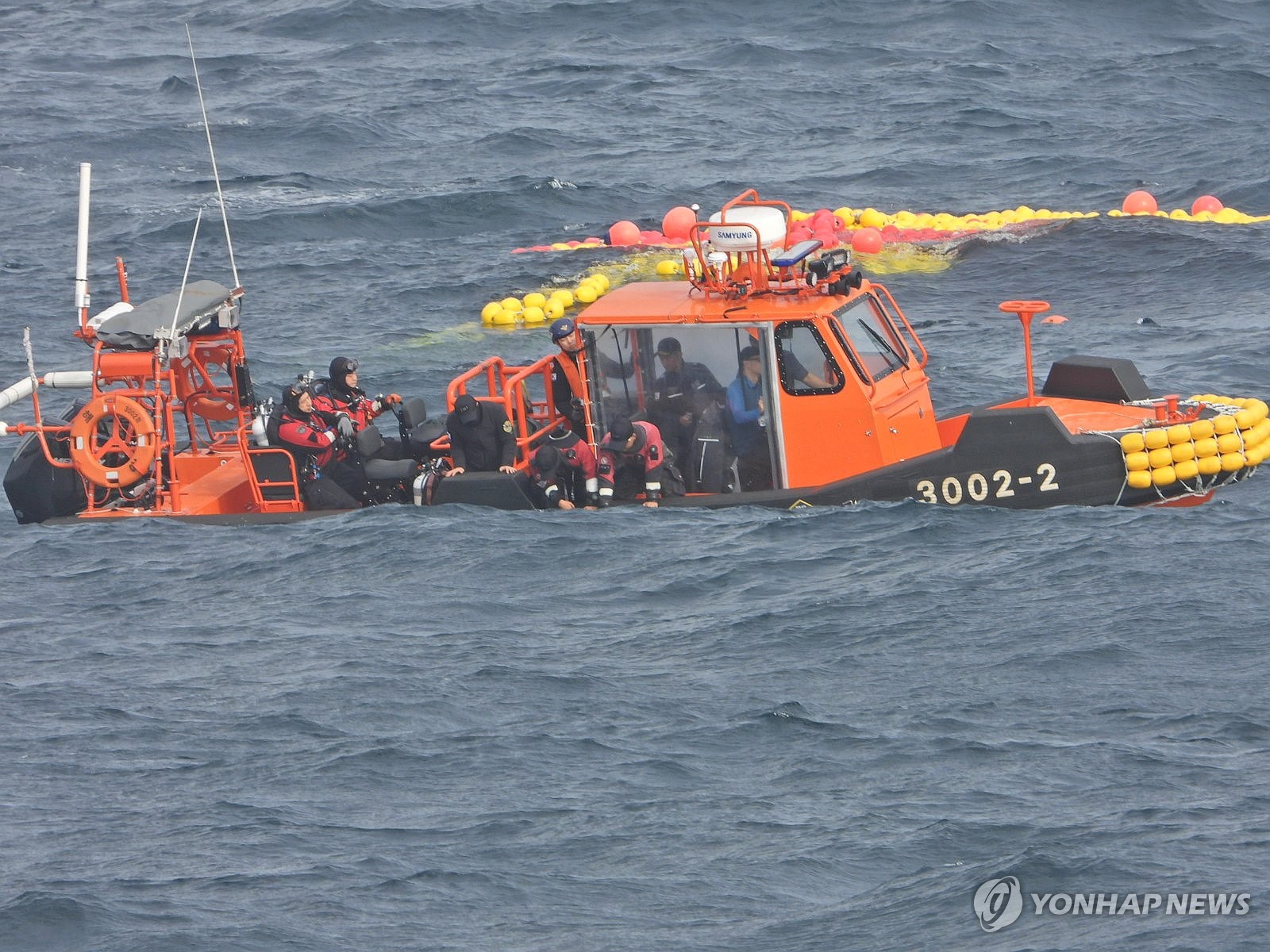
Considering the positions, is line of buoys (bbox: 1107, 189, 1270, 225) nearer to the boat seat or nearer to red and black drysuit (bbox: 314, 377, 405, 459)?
red and black drysuit (bbox: 314, 377, 405, 459)

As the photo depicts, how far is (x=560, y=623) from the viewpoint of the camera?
1081 centimetres

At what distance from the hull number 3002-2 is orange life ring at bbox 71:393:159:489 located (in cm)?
559

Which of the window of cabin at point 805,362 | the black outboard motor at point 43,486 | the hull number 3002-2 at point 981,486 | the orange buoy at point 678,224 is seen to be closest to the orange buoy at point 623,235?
the orange buoy at point 678,224

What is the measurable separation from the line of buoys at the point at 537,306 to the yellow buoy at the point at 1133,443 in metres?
8.81

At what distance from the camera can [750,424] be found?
39.2 feet

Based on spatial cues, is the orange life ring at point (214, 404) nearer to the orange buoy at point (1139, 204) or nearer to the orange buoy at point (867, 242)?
the orange buoy at point (867, 242)

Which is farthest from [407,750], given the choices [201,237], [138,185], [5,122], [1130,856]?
[5,122]

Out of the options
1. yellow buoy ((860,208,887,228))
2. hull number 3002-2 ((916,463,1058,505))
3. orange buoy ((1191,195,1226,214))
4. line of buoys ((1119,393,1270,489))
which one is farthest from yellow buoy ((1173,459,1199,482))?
orange buoy ((1191,195,1226,214))

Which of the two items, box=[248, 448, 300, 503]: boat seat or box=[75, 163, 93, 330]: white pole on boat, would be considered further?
box=[75, 163, 93, 330]: white pole on boat

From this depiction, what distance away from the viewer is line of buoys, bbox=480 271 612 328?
19125mm

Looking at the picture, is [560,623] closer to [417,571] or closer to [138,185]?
[417,571]

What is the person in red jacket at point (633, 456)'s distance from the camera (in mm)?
11891

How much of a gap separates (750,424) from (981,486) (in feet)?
5.21

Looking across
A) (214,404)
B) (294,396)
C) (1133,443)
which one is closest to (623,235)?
(214,404)
